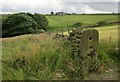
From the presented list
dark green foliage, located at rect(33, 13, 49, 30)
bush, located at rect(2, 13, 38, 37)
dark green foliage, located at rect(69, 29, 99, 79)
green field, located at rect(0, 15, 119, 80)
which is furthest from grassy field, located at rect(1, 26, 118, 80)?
dark green foliage, located at rect(33, 13, 49, 30)

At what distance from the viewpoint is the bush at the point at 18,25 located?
194 feet

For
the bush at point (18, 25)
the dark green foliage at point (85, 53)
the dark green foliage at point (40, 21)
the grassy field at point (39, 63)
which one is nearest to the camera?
the grassy field at point (39, 63)

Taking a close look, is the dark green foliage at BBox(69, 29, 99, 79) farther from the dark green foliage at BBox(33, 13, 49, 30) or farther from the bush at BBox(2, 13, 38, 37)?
the dark green foliage at BBox(33, 13, 49, 30)

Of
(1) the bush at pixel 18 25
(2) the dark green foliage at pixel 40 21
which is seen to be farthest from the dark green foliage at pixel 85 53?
(2) the dark green foliage at pixel 40 21

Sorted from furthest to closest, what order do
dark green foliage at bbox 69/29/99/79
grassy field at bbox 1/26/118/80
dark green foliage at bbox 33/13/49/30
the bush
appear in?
dark green foliage at bbox 33/13/49/30 < the bush < dark green foliage at bbox 69/29/99/79 < grassy field at bbox 1/26/118/80

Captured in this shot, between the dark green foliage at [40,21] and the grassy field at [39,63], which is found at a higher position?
the grassy field at [39,63]

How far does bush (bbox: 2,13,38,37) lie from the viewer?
194 ft

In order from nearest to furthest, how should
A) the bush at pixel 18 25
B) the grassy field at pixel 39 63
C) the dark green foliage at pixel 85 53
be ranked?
1. the grassy field at pixel 39 63
2. the dark green foliage at pixel 85 53
3. the bush at pixel 18 25

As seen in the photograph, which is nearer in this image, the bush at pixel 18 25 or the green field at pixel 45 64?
the green field at pixel 45 64

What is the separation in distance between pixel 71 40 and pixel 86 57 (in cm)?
120

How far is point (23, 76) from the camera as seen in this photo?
6.59 metres

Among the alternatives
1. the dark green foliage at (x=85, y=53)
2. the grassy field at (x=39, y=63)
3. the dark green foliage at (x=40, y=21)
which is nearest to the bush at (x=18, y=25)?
the dark green foliage at (x=40, y=21)

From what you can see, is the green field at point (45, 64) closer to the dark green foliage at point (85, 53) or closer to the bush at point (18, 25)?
the dark green foliage at point (85, 53)

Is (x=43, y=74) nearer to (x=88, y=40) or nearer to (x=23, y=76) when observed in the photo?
(x=23, y=76)
